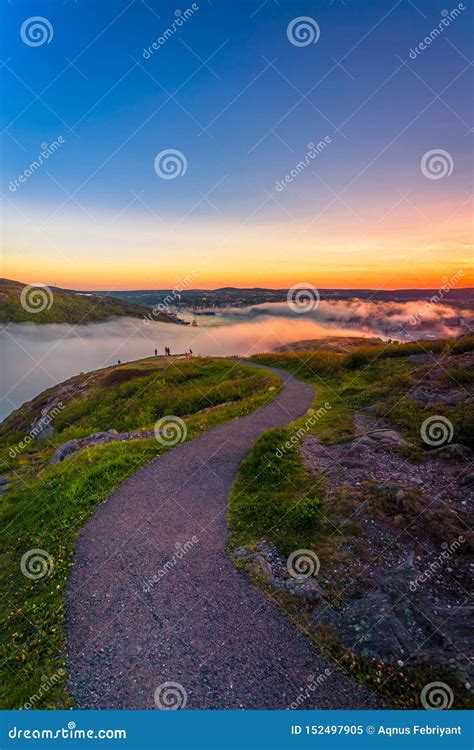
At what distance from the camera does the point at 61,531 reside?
11.1m

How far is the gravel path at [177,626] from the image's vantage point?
6.26 meters

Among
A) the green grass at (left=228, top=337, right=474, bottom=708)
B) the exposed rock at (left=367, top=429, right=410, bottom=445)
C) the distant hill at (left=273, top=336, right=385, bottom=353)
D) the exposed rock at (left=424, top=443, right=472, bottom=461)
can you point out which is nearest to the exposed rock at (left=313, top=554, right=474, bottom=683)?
the green grass at (left=228, top=337, right=474, bottom=708)

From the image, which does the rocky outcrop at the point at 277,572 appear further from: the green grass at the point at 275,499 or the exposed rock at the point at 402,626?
the exposed rock at the point at 402,626

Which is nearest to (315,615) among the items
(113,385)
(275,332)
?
(113,385)

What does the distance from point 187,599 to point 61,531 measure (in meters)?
5.29

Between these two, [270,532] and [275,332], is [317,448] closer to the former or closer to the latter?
[270,532]

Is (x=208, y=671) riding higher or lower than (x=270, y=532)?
lower

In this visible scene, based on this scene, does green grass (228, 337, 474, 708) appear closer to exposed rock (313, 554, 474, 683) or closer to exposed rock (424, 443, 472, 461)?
exposed rock (313, 554, 474, 683)

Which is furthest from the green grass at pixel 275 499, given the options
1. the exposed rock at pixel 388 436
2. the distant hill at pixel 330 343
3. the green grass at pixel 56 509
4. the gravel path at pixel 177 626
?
the distant hill at pixel 330 343

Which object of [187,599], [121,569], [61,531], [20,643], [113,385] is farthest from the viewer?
[113,385]

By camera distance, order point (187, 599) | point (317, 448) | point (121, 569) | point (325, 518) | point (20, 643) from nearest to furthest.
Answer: point (20, 643)
point (187, 599)
point (121, 569)
point (325, 518)
point (317, 448)

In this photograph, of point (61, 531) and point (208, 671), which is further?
point (61, 531)

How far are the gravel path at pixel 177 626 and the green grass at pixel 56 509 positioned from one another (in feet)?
1.37

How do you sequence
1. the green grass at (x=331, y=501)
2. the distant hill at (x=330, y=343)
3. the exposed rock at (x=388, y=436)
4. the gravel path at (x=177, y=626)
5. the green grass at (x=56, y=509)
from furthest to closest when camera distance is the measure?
the distant hill at (x=330, y=343), the exposed rock at (x=388, y=436), the green grass at (x=56, y=509), the green grass at (x=331, y=501), the gravel path at (x=177, y=626)
